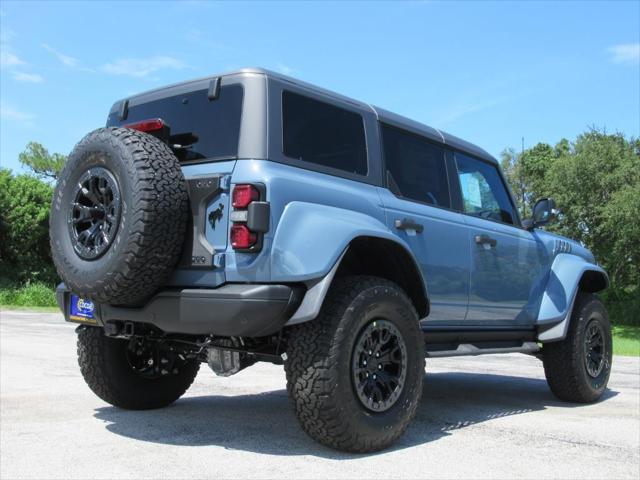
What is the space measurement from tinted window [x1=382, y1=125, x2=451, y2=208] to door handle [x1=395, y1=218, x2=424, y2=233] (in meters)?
0.25

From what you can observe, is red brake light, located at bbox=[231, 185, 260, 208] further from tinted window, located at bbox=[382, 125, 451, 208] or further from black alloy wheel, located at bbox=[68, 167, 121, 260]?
tinted window, located at bbox=[382, 125, 451, 208]

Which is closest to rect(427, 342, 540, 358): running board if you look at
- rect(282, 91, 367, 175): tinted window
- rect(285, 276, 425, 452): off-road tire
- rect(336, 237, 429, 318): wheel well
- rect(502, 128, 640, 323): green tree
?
rect(336, 237, 429, 318): wheel well

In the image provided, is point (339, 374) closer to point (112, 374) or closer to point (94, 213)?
point (94, 213)

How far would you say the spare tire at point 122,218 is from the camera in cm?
345

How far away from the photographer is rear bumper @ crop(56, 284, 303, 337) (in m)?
3.40

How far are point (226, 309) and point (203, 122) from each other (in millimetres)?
1256

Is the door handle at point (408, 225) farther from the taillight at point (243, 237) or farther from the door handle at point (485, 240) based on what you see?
the taillight at point (243, 237)

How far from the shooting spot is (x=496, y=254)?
5375mm

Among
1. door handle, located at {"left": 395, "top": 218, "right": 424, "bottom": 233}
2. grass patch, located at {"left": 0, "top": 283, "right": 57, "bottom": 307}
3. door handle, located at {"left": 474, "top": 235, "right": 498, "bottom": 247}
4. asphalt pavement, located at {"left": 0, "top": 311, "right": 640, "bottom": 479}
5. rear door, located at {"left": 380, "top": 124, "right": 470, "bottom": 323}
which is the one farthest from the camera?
grass patch, located at {"left": 0, "top": 283, "right": 57, "bottom": 307}

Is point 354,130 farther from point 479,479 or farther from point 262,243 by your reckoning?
point 479,479

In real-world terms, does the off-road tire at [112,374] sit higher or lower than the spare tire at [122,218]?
lower

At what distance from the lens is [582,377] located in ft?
19.2

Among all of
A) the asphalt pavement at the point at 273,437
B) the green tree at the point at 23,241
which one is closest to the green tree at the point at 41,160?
the green tree at the point at 23,241

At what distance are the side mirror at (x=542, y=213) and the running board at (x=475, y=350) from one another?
1.07 m
